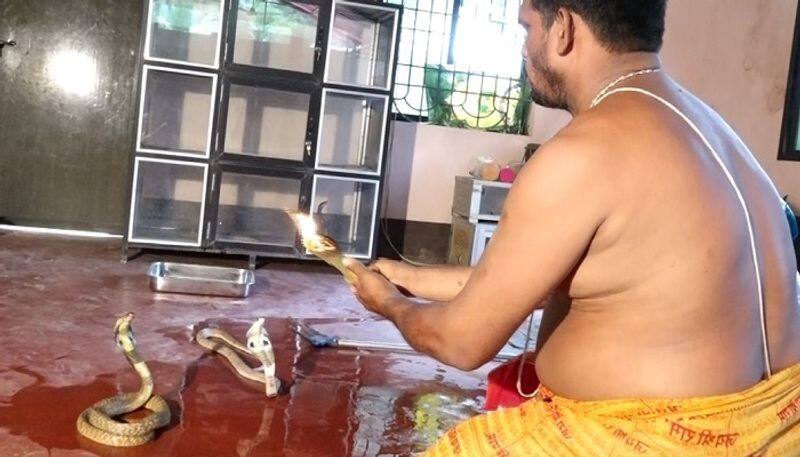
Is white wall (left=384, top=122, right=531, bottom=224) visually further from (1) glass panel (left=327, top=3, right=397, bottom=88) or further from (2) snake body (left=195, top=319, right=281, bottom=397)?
(2) snake body (left=195, top=319, right=281, bottom=397)

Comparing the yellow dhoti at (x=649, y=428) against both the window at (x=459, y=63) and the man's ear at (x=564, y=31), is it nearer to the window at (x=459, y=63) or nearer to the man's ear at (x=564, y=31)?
the man's ear at (x=564, y=31)

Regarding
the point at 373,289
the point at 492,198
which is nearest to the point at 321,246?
the point at 373,289

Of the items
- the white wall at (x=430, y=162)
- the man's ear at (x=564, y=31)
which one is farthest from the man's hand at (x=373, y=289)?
the white wall at (x=430, y=162)

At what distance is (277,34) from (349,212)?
111 cm

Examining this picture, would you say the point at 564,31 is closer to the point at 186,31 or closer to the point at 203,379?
the point at 203,379

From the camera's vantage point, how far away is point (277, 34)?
15.7 feet

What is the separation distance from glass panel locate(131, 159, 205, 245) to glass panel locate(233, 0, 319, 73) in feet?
2.38

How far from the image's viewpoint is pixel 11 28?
5.02m

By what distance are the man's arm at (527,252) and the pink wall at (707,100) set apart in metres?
3.26

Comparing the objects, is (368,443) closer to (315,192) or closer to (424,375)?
(424,375)

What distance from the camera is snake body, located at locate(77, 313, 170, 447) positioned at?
2.02 metres

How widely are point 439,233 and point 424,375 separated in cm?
264

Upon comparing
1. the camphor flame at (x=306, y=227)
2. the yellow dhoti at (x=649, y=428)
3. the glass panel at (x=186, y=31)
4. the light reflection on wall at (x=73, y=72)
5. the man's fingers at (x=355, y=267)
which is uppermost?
the glass panel at (x=186, y=31)

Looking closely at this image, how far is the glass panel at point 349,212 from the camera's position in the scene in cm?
490
